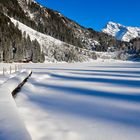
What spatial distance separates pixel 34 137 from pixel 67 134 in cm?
82

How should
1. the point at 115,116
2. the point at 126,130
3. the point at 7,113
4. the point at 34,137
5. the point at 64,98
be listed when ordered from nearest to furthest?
the point at 34,137 → the point at 126,130 → the point at 7,113 → the point at 115,116 → the point at 64,98

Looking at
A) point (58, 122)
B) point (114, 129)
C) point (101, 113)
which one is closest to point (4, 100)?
point (58, 122)

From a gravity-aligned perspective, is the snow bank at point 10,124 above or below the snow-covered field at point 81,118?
above

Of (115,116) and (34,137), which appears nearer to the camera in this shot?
(34,137)

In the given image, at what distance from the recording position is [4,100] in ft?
32.6

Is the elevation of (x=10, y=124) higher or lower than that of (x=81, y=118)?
higher

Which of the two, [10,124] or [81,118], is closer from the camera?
[10,124]

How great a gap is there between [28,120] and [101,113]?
2.39 metres

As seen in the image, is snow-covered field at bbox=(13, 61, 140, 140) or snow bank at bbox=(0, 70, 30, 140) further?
snow-covered field at bbox=(13, 61, 140, 140)

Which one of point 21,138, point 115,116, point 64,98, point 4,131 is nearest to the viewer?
point 21,138

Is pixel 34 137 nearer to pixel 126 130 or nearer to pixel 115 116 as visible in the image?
pixel 126 130

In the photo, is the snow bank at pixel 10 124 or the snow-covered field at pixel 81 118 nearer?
the snow bank at pixel 10 124

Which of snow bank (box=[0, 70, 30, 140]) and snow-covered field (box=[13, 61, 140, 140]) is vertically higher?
snow bank (box=[0, 70, 30, 140])

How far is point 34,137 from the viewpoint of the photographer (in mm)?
6621
